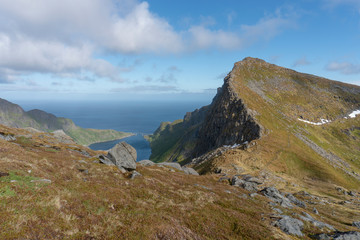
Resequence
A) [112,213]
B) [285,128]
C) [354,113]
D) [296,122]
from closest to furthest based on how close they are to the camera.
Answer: [112,213], [285,128], [296,122], [354,113]

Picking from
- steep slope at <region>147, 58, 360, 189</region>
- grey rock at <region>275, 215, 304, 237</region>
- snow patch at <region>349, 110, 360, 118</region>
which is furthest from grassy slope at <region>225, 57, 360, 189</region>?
grey rock at <region>275, 215, 304, 237</region>

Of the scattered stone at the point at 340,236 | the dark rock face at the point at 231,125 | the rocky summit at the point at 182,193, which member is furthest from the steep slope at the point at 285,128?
the scattered stone at the point at 340,236

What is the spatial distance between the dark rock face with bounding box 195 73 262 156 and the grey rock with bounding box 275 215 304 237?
64100 millimetres

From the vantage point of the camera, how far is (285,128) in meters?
95.0

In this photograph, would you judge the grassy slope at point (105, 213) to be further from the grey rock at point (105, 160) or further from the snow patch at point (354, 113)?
the snow patch at point (354, 113)

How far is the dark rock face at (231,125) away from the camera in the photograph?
8525 cm

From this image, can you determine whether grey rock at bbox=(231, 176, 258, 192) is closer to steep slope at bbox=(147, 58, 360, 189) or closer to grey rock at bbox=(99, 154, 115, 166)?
steep slope at bbox=(147, 58, 360, 189)

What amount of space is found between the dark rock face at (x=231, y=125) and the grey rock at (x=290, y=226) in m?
64.1

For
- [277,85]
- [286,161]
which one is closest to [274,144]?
[286,161]

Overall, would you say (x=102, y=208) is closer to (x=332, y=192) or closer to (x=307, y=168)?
(x=332, y=192)

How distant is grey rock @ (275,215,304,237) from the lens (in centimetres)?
1619

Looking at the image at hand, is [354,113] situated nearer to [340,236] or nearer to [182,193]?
[340,236]

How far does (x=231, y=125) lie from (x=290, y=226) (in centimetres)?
8232

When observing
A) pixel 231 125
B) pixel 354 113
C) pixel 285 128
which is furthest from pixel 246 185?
pixel 354 113
